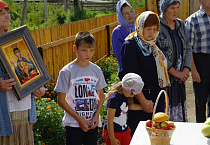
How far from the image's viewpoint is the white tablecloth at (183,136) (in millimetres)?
2748

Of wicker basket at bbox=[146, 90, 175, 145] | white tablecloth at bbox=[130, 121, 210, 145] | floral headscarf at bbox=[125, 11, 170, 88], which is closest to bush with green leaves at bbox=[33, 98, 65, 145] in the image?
floral headscarf at bbox=[125, 11, 170, 88]

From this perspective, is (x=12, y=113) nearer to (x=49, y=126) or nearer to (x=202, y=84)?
(x=49, y=126)

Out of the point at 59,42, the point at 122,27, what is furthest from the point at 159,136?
the point at 59,42

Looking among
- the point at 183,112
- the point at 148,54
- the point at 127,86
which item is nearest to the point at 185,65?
the point at 183,112

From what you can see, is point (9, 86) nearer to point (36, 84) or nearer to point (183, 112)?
point (36, 84)

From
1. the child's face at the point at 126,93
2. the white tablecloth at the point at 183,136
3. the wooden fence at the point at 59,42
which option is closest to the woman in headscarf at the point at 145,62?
the child's face at the point at 126,93

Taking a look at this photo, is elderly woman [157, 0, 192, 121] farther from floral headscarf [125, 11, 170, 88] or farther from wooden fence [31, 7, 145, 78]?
wooden fence [31, 7, 145, 78]

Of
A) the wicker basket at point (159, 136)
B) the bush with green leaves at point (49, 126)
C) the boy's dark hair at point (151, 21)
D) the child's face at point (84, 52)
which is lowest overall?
the bush with green leaves at point (49, 126)

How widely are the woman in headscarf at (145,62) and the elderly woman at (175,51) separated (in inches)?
20.4

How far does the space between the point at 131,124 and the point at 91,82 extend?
0.70 meters

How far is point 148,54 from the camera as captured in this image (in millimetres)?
3811

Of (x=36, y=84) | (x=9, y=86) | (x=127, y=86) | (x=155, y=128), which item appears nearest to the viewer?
(x=155, y=128)

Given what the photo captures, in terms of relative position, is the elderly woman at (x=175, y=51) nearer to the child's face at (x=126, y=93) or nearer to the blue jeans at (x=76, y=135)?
the child's face at (x=126, y=93)

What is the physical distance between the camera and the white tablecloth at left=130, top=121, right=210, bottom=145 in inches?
108
